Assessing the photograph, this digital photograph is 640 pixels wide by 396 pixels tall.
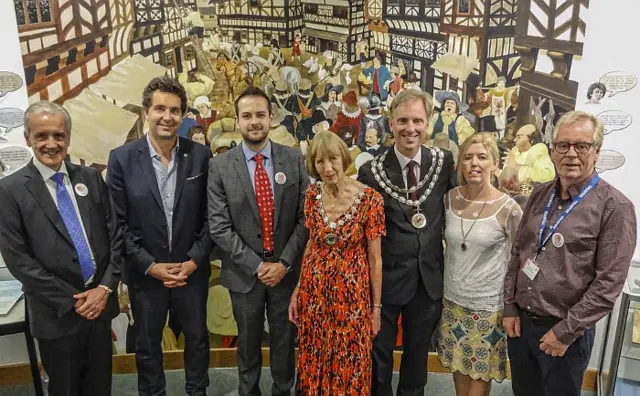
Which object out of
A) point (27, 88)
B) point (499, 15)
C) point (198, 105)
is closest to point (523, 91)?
point (499, 15)

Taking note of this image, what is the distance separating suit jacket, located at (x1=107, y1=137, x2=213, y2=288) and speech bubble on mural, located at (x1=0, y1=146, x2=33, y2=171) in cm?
86

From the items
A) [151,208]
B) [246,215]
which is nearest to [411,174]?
[246,215]

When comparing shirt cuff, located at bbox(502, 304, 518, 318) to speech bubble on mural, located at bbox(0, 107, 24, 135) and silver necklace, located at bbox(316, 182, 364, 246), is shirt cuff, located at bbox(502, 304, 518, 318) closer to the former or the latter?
silver necklace, located at bbox(316, 182, 364, 246)

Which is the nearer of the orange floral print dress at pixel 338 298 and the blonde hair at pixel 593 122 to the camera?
the blonde hair at pixel 593 122

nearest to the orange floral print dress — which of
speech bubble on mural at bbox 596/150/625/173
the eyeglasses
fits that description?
the eyeglasses

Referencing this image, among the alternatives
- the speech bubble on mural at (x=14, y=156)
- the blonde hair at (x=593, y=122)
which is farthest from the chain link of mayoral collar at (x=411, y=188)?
the speech bubble on mural at (x=14, y=156)

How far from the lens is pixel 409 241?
256 centimetres

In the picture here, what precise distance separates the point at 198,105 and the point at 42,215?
1.42 metres

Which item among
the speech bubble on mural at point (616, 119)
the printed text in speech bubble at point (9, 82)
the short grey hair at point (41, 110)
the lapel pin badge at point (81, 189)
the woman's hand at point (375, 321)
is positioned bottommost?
the woman's hand at point (375, 321)

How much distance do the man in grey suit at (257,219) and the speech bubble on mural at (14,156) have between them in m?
1.37

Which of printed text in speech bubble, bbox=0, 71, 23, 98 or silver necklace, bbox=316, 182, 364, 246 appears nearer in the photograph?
silver necklace, bbox=316, 182, 364, 246

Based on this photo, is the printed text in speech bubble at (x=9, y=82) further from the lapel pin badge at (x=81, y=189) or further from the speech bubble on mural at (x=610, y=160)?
the speech bubble on mural at (x=610, y=160)

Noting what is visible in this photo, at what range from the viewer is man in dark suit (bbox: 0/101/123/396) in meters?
2.31

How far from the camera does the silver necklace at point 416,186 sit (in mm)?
2537
